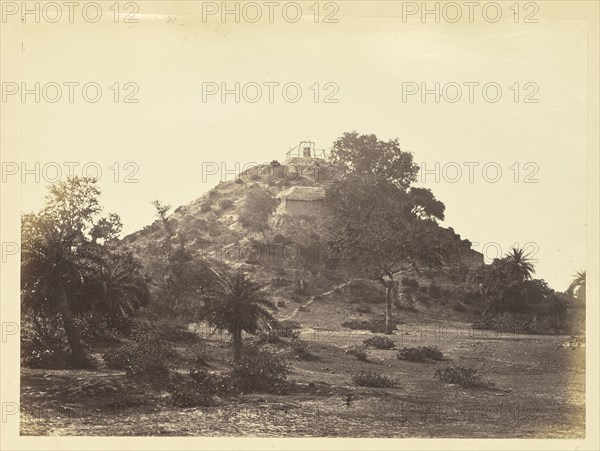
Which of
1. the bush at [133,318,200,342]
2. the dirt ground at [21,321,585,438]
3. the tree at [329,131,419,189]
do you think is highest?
the tree at [329,131,419,189]

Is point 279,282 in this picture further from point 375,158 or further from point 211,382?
point 375,158

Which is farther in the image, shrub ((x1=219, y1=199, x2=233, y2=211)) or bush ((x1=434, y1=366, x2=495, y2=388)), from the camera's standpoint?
shrub ((x1=219, y1=199, x2=233, y2=211))

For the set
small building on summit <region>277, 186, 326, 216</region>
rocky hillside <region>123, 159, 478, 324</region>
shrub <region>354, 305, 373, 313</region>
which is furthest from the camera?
small building on summit <region>277, 186, 326, 216</region>

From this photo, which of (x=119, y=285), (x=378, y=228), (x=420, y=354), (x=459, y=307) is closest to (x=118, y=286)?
(x=119, y=285)

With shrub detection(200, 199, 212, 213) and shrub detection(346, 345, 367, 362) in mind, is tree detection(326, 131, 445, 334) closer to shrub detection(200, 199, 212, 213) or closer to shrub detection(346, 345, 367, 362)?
shrub detection(346, 345, 367, 362)

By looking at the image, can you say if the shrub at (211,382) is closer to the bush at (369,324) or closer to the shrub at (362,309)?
the bush at (369,324)

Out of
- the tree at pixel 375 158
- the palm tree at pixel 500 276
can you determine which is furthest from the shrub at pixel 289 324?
the palm tree at pixel 500 276

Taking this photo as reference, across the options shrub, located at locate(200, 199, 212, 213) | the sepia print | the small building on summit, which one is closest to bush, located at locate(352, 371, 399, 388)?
the sepia print
